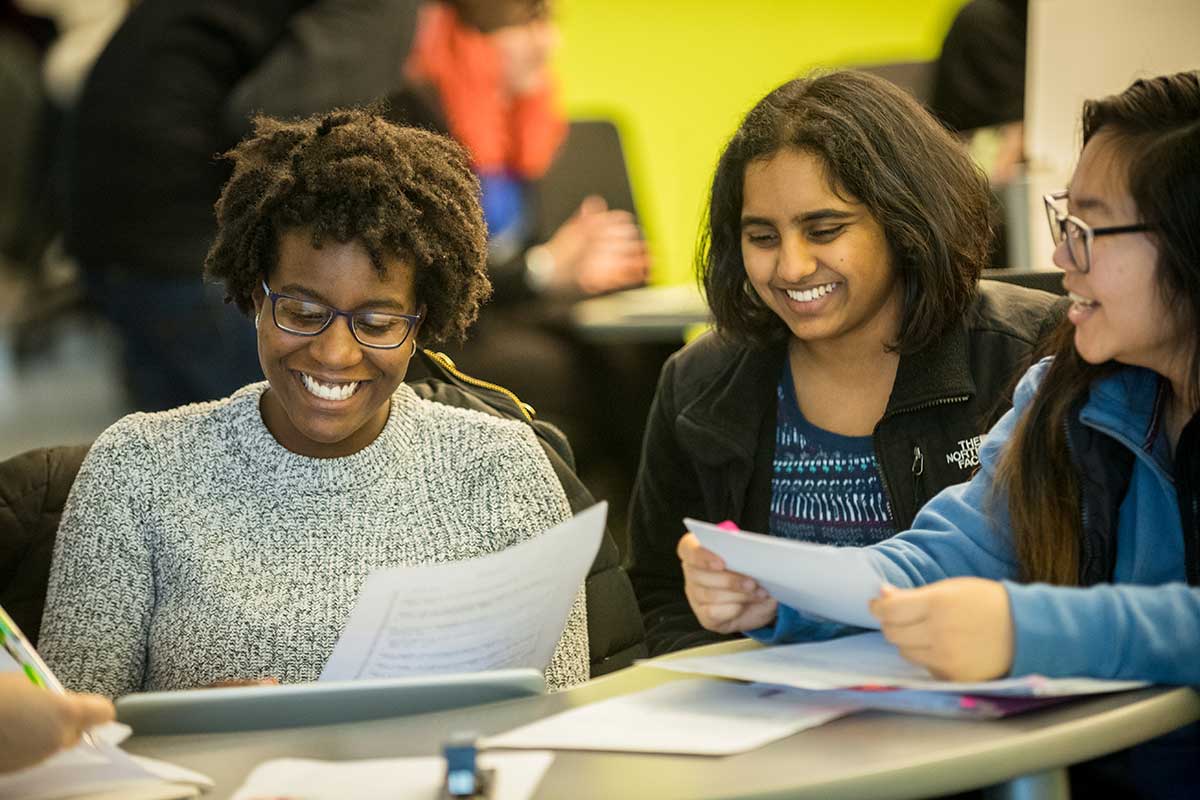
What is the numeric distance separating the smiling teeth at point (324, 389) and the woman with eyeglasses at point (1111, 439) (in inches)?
20.4

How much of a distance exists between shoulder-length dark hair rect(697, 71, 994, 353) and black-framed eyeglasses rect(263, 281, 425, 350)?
1.85ft

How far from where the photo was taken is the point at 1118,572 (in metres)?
1.43

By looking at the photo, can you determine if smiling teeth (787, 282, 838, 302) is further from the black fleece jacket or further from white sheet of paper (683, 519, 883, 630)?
white sheet of paper (683, 519, 883, 630)

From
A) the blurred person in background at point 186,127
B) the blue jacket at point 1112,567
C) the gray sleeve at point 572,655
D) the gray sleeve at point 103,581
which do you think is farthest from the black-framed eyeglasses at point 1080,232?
the blurred person in background at point 186,127

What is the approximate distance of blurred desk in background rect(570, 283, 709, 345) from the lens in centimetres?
360

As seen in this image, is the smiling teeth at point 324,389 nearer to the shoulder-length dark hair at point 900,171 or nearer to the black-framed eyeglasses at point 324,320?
the black-framed eyeglasses at point 324,320

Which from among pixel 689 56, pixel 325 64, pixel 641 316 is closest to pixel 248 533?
pixel 325 64

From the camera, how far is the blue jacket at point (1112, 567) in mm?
1182

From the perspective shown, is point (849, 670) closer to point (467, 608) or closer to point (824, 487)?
point (467, 608)

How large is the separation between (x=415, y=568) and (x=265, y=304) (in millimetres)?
617

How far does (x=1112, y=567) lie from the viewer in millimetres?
1445

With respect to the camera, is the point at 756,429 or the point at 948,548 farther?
the point at 756,429

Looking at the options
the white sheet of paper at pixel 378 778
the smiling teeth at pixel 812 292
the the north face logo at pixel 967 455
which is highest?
the smiling teeth at pixel 812 292

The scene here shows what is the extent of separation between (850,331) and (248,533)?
82 cm
